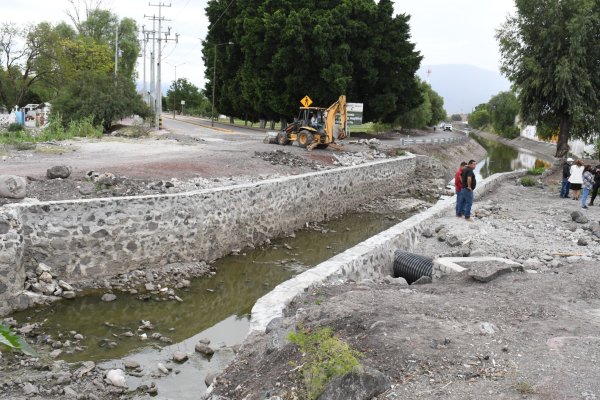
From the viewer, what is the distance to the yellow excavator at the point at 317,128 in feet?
84.3

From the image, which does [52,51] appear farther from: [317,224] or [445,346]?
[445,346]

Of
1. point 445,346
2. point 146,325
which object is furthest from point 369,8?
point 445,346

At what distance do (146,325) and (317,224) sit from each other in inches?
384

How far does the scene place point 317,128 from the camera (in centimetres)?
2605

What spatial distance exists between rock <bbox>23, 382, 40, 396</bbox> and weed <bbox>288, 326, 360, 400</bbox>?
3.92 meters

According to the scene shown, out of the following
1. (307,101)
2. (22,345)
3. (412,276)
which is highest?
(307,101)

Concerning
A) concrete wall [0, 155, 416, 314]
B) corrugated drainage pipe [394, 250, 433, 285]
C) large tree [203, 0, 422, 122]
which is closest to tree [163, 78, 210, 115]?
large tree [203, 0, 422, 122]

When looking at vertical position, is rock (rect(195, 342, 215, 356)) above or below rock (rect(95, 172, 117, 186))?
below

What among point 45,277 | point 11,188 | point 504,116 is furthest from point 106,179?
point 504,116

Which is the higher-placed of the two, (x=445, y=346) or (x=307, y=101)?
(x=307, y=101)

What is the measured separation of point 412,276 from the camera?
912 cm

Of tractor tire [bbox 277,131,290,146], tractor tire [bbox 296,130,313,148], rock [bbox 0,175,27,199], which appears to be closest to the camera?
rock [bbox 0,175,27,199]

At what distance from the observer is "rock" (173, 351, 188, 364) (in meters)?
7.86

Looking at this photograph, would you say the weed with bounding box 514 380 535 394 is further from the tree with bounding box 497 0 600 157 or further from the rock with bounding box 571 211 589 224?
the tree with bounding box 497 0 600 157
